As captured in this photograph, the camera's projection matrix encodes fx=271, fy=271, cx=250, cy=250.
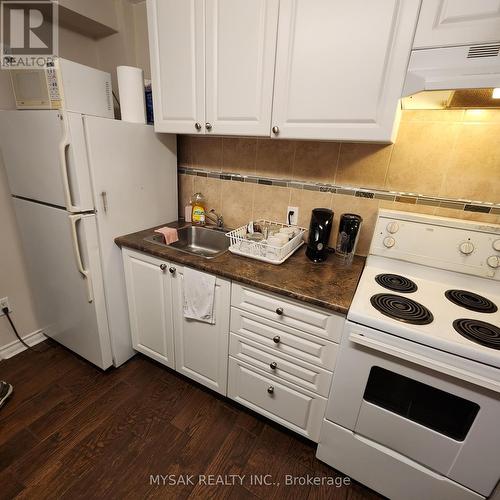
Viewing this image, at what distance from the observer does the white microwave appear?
4.06 ft

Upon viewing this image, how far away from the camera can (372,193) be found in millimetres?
1417

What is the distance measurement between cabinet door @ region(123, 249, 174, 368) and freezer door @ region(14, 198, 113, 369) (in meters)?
0.16

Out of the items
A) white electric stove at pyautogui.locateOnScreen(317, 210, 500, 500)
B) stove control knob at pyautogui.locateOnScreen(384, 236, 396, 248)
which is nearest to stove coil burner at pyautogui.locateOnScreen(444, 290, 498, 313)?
white electric stove at pyautogui.locateOnScreen(317, 210, 500, 500)

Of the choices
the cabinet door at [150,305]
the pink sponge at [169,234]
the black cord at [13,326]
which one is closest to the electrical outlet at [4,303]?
the black cord at [13,326]

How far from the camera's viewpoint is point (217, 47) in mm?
1261

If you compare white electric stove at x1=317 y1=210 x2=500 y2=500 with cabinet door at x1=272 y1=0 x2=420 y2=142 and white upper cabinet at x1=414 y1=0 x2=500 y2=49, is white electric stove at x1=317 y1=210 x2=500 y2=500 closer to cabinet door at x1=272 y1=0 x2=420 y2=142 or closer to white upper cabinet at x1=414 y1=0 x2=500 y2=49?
cabinet door at x1=272 y1=0 x2=420 y2=142

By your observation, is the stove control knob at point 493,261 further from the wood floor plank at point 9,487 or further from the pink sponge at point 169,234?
the wood floor plank at point 9,487

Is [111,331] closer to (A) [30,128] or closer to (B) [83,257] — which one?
(B) [83,257]

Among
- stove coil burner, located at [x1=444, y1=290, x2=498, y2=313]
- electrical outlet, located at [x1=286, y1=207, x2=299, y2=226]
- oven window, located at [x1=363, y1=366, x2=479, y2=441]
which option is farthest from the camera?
electrical outlet, located at [x1=286, y1=207, x2=299, y2=226]

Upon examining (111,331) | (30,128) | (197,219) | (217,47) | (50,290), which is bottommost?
(111,331)

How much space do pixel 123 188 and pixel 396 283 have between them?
4.93 feet

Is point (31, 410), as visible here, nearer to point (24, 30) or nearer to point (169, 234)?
point (169, 234)

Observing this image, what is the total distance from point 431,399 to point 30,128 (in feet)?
7.06

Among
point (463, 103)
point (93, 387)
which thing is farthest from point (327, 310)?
point (93, 387)
